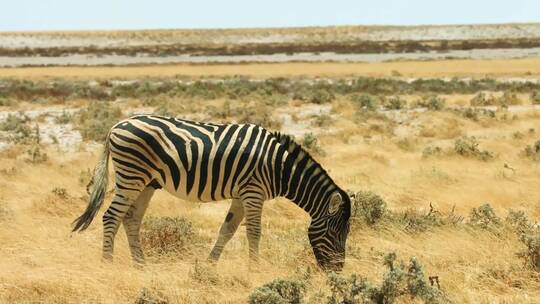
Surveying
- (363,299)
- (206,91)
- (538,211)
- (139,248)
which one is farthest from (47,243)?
(206,91)

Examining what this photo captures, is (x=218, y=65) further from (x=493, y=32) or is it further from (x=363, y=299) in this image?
(x=493, y=32)

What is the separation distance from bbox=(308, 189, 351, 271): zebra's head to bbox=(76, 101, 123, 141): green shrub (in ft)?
44.0

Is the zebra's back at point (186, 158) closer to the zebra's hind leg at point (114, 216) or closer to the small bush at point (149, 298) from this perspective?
the zebra's hind leg at point (114, 216)

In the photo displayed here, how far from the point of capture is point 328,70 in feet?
193

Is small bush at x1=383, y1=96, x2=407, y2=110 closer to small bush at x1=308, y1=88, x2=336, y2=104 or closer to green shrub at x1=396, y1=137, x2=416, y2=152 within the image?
small bush at x1=308, y1=88, x2=336, y2=104

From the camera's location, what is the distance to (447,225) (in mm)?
9289

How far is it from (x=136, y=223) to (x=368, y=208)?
3707 mm

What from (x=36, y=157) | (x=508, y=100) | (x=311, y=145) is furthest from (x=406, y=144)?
(x=508, y=100)

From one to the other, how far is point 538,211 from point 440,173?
110 inches

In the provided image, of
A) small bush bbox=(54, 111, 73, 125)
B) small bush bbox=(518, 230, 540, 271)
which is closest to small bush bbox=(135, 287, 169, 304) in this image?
small bush bbox=(518, 230, 540, 271)

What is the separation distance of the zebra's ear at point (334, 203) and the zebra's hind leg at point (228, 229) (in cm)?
112

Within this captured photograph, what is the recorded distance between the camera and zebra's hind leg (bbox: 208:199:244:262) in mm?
7684

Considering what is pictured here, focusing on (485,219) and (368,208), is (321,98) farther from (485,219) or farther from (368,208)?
(485,219)

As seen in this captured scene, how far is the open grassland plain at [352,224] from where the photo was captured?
6.36m
